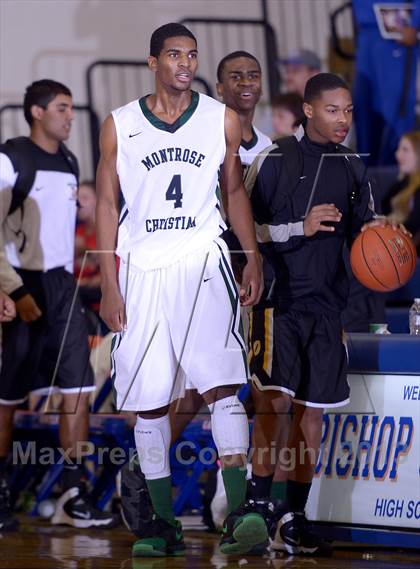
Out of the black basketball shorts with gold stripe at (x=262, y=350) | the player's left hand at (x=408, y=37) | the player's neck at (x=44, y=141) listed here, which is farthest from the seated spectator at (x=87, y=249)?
the black basketball shorts with gold stripe at (x=262, y=350)

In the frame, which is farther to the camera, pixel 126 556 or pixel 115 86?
pixel 115 86

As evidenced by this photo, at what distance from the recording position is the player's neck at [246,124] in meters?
6.61

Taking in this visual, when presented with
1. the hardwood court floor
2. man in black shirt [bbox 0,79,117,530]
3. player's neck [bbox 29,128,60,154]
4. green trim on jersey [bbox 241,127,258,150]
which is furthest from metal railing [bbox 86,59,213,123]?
A: the hardwood court floor

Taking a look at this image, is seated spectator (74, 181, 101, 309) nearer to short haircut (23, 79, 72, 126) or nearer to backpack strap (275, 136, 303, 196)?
short haircut (23, 79, 72, 126)

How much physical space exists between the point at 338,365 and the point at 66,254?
7.17 ft

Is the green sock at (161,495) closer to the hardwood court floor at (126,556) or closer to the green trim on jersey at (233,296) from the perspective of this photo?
the hardwood court floor at (126,556)

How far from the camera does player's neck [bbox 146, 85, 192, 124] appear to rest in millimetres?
5765

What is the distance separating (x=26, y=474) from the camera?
27.3 feet

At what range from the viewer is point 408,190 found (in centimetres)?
887

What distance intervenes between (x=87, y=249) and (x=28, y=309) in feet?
9.50

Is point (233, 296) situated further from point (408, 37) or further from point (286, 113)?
point (408, 37)

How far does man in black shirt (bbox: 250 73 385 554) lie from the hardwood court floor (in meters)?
0.27

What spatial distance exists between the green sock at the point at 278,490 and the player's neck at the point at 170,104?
1833 mm

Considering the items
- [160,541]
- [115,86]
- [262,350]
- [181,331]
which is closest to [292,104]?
[262,350]
